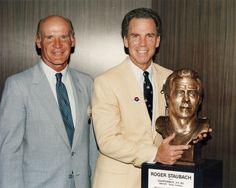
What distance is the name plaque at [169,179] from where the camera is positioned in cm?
212

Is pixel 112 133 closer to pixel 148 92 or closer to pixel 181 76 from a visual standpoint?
pixel 148 92

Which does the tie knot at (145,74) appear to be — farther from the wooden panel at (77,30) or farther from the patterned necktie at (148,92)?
the wooden panel at (77,30)

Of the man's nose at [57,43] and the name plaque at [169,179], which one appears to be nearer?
the name plaque at [169,179]

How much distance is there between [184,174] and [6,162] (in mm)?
894

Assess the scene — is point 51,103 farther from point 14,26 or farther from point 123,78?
point 14,26

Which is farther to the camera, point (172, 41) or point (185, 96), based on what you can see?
point (172, 41)

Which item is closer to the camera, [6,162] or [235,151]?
[6,162]

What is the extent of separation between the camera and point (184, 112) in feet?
7.16

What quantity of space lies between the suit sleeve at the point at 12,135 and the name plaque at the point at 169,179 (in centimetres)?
67

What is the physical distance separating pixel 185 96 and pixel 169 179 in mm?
407

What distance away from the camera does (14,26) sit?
3098mm

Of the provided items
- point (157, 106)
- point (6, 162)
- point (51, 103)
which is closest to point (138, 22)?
point (157, 106)

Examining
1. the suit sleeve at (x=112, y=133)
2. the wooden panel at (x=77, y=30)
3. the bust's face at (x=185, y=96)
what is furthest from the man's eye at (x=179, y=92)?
the wooden panel at (x=77, y=30)

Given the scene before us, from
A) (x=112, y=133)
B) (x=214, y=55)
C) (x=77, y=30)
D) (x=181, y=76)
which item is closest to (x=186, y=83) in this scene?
(x=181, y=76)
